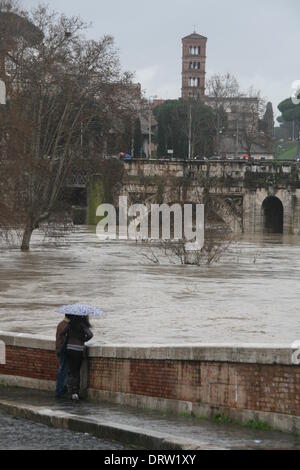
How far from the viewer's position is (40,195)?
54.4 metres

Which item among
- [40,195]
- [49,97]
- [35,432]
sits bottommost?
[35,432]

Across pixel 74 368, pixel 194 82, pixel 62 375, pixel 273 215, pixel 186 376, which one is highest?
pixel 194 82

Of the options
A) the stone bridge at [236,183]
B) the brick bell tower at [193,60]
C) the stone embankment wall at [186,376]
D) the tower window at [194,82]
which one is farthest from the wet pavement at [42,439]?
the tower window at [194,82]

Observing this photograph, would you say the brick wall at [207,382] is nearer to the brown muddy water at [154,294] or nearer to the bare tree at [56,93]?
the brown muddy water at [154,294]

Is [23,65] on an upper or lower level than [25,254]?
upper

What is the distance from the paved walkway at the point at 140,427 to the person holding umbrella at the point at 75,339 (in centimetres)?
33

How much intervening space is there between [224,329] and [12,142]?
2064 centimetres

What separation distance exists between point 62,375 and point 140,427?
9.78 feet

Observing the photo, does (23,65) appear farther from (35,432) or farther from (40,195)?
(35,432)

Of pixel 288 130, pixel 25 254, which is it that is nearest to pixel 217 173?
pixel 25 254

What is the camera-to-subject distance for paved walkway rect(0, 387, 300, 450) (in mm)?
13031

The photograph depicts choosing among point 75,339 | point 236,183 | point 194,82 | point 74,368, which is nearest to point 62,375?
point 74,368

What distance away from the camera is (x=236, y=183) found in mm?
88375

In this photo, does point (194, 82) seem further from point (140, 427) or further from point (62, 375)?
point (140, 427)
